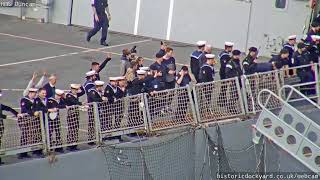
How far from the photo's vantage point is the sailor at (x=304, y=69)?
47.9ft

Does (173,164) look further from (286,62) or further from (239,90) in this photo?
(286,62)

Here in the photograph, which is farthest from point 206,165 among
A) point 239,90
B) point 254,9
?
point 254,9

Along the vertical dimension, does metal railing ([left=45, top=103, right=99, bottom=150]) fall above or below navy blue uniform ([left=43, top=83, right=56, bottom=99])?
below

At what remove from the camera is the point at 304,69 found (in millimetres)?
14711

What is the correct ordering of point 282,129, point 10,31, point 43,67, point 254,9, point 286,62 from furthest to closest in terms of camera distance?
point 10,31, point 254,9, point 43,67, point 286,62, point 282,129

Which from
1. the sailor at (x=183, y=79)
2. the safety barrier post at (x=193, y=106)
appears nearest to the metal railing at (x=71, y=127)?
the safety barrier post at (x=193, y=106)

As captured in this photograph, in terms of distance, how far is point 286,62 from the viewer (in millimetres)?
14922

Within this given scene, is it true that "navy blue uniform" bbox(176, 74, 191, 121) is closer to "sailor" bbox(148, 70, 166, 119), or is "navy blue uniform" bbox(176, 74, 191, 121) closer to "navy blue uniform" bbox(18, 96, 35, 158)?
"sailor" bbox(148, 70, 166, 119)

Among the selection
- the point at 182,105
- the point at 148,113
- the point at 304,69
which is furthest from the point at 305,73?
the point at 148,113

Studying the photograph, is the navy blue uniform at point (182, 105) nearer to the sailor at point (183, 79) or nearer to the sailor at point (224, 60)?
the sailor at point (183, 79)

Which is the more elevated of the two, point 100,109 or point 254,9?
point 254,9

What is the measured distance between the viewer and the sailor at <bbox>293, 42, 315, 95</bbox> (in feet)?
47.9

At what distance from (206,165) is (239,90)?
1608 millimetres

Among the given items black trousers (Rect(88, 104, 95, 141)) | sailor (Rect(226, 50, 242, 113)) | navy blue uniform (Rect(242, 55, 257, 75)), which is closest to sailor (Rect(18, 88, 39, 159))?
black trousers (Rect(88, 104, 95, 141))
